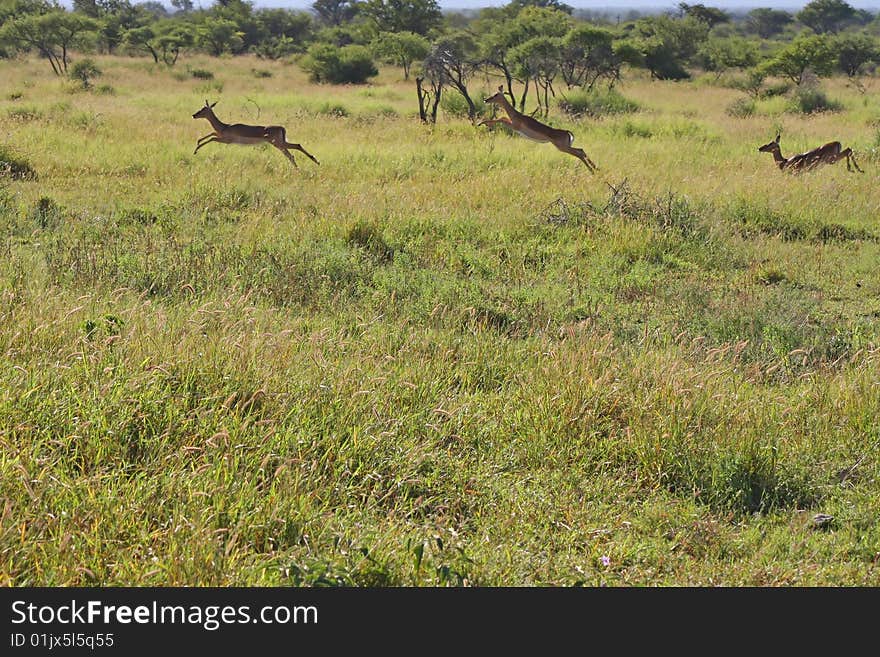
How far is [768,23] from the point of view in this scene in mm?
71000

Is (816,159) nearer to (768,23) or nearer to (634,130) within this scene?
(634,130)

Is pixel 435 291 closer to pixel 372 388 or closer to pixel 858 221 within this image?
pixel 372 388

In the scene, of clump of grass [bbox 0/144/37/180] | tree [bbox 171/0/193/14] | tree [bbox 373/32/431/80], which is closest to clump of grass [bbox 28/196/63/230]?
clump of grass [bbox 0/144/37/180]

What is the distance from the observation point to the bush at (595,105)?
761 inches

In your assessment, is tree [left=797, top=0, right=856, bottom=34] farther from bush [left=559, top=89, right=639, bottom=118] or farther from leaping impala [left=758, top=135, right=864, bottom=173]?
leaping impala [left=758, top=135, right=864, bottom=173]

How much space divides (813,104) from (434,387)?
1952cm

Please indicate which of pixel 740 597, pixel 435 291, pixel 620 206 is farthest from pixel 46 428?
pixel 620 206

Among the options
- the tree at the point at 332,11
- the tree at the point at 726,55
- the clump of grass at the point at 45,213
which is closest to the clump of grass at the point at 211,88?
the clump of grass at the point at 45,213

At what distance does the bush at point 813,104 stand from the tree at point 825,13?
4308cm

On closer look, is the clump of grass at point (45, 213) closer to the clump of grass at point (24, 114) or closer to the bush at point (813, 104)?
the clump of grass at point (24, 114)

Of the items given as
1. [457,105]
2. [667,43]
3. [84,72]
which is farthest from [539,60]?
[667,43]

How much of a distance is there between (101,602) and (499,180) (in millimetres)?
8826

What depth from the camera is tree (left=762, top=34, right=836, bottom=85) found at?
27.3 meters

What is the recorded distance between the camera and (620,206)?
29.5 feet
